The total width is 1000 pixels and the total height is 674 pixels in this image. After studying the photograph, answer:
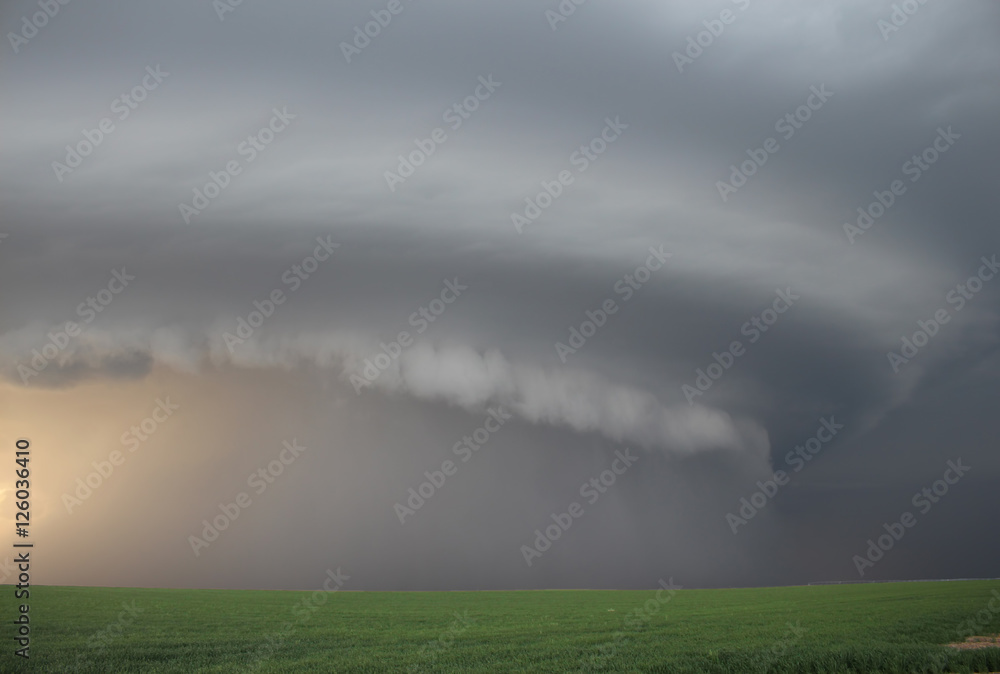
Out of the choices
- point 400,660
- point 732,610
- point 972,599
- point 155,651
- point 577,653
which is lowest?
point 972,599

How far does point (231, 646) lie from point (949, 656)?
31.5 meters

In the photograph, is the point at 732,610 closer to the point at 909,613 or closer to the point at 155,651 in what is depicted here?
the point at 909,613

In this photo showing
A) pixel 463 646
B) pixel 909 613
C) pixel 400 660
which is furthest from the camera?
pixel 909 613

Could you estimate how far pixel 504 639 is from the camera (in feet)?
112

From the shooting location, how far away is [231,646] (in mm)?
31562

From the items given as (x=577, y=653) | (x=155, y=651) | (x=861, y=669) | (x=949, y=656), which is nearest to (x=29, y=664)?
(x=155, y=651)

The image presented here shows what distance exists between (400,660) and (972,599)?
55.4 meters

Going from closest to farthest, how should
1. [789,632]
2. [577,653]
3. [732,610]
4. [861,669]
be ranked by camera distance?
[861,669] < [577,653] < [789,632] < [732,610]

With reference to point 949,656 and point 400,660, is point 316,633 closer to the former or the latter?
point 400,660

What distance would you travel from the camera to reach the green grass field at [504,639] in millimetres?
25594

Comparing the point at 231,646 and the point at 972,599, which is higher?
the point at 231,646

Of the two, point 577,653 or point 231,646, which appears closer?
point 577,653

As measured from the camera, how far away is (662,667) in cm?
2531

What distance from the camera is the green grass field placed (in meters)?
25.6
